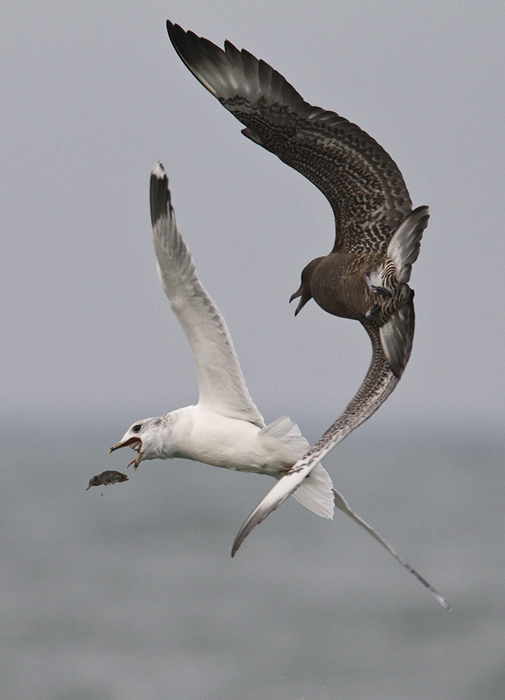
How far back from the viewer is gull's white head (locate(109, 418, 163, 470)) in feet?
21.4

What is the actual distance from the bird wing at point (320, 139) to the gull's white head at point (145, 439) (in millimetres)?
2408

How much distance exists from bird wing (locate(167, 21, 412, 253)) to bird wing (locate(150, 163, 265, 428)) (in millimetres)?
1643

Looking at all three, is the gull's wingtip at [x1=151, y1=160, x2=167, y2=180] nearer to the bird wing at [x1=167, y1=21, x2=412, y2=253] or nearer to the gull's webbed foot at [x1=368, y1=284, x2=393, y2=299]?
the bird wing at [x1=167, y1=21, x2=412, y2=253]

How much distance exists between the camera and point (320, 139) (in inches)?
295

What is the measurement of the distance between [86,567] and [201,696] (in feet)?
164

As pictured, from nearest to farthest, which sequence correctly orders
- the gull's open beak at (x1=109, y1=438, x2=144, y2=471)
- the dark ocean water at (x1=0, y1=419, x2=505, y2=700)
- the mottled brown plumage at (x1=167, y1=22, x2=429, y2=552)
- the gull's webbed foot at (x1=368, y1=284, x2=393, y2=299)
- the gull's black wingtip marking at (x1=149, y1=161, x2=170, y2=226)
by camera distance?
the gull's black wingtip marking at (x1=149, y1=161, x2=170, y2=226)
the gull's webbed foot at (x1=368, y1=284, x2=393, y2=299)
the gull's open beak at (x1=109, y1=438, x2=144, y2=471)
the mottled brown plumage at (x1=167, y1=22, x2=429, y2=552)
the dark ocean water at (x1=0, y1=419, x2=505, y2=700)

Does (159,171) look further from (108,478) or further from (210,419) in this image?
(108,478)

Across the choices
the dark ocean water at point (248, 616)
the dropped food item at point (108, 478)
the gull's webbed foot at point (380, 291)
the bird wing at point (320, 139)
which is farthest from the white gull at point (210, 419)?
the dark ocean water at point (248, 616)

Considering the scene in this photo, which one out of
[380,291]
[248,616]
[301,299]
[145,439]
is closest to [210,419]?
[145,439]

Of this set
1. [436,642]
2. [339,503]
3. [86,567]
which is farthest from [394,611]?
[339,503]

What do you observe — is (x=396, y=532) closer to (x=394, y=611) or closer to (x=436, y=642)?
(x=394, y=611)

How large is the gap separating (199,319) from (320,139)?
218cm

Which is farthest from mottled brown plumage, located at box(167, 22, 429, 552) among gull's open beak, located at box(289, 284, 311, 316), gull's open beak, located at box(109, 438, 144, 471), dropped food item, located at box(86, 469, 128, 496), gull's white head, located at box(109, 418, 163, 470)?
dropped food item, located at box(86, 469, 128, 496)

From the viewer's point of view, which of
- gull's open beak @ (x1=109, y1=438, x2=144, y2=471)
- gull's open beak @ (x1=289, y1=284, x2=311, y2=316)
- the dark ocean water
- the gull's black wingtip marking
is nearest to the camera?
the gull's black wingtip marking
